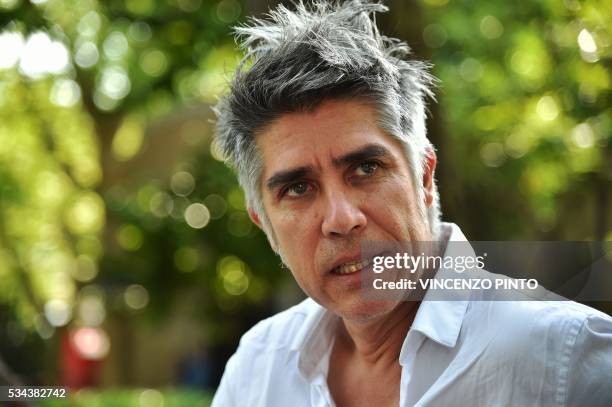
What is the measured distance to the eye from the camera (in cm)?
147

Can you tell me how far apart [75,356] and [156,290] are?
2.01ft

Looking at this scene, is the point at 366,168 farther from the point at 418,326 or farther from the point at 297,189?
the point at 418,326

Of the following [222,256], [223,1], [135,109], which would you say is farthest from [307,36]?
[135,109]

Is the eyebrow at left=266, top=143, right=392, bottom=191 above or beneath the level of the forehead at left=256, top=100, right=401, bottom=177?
beneath

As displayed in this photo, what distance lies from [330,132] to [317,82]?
3.9 inches

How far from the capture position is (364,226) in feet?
4.57

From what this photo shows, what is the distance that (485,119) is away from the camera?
360 cm

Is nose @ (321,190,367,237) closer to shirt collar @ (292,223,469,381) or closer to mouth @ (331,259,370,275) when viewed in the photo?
mouth @ (331,259,370,275)

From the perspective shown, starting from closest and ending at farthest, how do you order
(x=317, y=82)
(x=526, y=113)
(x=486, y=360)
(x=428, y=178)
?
1. (x=486, y=360)
2. (x=317, y=82)
3. (x=428, y=178)
4. (x=526, y=113)

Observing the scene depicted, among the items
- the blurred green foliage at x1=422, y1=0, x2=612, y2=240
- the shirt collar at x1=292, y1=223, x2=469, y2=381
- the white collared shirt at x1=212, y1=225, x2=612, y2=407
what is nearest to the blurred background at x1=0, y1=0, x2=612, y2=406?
the blurred green foliage at x1=422, y1=0, x2=612, y2=240

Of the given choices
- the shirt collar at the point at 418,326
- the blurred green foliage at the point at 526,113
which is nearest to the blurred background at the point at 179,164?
the blurred green foliage at the point at 526,113

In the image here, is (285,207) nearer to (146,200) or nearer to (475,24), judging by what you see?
(475,24)

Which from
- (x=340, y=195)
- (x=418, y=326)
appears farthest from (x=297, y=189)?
(x=418, y=326)

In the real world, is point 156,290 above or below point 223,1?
below
